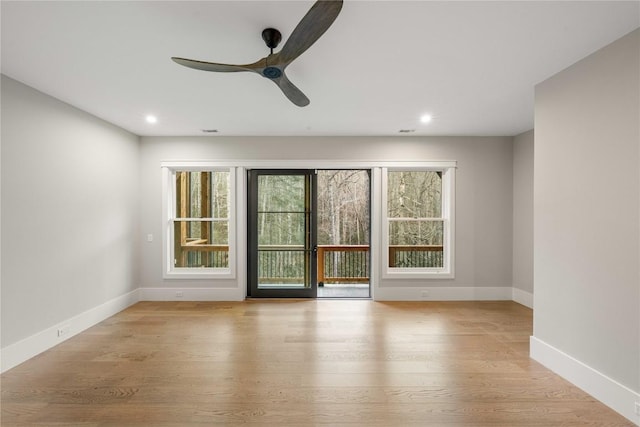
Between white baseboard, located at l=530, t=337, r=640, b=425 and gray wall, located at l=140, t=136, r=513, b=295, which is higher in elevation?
gray wall, located at l=140, t=136, r=513, b=295

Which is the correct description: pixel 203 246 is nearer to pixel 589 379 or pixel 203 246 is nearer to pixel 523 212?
pixel 589 379

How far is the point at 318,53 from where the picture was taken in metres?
2.21

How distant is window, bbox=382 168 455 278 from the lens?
464cm

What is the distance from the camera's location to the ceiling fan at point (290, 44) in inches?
55.3

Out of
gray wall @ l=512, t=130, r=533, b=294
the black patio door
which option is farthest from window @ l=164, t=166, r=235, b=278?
gray wall @ l=512, t=130, r=533, b=294

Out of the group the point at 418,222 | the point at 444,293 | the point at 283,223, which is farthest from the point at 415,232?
the point at 283,223

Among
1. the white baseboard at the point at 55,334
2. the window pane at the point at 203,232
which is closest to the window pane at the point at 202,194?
the window pane at the point at 203,232

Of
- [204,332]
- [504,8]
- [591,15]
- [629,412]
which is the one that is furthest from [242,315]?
[591,15]

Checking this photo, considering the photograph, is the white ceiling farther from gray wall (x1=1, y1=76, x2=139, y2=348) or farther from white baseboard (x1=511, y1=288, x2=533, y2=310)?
white baseboard (x1=511, y1=288, x2=533, y2=310)

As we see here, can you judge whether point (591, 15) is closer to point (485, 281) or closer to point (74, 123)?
point (485, 281)

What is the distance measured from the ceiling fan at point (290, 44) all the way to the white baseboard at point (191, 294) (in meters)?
3.39

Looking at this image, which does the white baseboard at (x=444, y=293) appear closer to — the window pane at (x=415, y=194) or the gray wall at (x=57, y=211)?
the window pane at (x=415, y=194)

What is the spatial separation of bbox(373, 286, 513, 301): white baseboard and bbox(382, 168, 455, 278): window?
0.23m

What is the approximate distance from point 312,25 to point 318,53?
2.52ft
